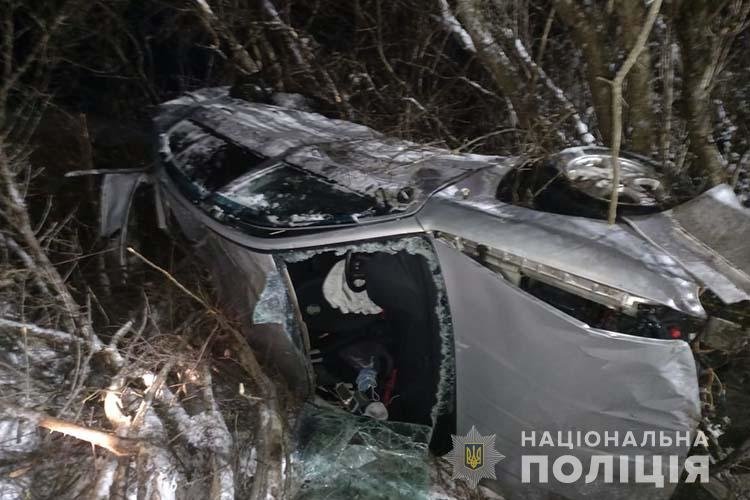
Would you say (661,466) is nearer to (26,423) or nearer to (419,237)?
(419,237)

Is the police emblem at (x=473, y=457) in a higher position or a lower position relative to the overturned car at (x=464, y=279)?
lower

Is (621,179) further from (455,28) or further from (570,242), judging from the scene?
(455,28)

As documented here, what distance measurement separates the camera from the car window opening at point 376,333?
2.08 meters

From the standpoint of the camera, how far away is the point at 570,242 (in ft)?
5.44

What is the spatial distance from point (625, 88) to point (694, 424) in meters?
2.11

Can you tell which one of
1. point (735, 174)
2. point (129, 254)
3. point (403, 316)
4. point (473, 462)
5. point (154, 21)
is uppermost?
point (154, 21)

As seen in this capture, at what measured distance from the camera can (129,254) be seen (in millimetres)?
3393

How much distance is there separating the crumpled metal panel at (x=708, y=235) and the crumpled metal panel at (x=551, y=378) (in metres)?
0.27

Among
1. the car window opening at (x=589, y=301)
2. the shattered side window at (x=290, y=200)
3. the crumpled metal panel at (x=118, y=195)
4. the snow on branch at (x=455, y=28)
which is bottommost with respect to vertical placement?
the crumpled metal panel at (x=118, y=195)

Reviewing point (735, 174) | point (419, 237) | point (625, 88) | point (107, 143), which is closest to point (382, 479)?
point (419, 237)

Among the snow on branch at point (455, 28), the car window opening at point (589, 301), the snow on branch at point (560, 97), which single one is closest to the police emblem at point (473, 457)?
the car window opening at point (589, 301)

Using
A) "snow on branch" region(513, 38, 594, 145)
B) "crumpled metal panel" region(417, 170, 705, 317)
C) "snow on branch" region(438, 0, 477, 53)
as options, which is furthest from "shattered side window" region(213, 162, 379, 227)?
"snow on branch" region(438, 0, 477, 53)

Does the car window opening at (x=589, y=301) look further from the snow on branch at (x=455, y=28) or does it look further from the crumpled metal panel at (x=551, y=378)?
the snow on branch at (x=455, y=28)

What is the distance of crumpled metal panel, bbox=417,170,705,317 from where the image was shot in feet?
4.95
